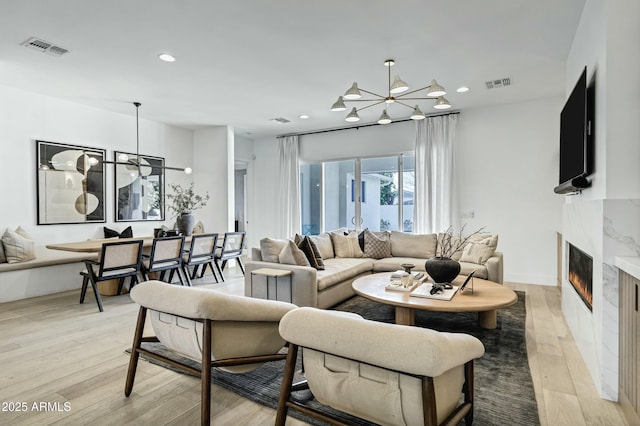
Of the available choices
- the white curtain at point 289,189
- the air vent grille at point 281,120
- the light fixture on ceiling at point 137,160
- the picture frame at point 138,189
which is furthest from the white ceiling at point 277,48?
the white curtain at point 289,189

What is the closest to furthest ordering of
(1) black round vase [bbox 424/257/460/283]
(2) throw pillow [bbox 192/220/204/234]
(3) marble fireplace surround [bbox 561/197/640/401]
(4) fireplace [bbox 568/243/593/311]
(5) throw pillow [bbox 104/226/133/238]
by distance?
(3) marble fireplace surround [bbox 561/197/640/401], (4) fireplace [bbox 568/243/593/311], (1) black round vase [bbox 424/257/460/283], (5) throw pillow [bbox 104/226/133/238], (2) throw pillow [bbox 192/220/204/234]

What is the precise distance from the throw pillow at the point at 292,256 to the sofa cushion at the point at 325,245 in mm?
1064

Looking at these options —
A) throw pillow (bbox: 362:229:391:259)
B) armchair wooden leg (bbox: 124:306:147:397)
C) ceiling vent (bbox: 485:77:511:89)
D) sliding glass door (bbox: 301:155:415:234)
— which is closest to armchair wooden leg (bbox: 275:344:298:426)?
armchair wooden leg (bbox: 124:306:147:397)

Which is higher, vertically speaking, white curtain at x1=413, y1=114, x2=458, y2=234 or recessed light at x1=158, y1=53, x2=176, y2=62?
recessed light at x1=158, y1=53, x2=176, y2=62

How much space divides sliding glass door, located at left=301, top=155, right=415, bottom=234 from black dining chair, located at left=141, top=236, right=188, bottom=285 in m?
3.34

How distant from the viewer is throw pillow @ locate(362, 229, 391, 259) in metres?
5.32

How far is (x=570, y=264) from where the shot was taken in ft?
11.3

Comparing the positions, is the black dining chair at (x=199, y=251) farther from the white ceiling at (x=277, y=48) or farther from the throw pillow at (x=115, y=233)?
the white ceiling at (x=277, y=48)

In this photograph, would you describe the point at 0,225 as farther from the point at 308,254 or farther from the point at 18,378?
the point at 308,254

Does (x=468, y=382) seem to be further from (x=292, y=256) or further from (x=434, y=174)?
(x=434, y=174)

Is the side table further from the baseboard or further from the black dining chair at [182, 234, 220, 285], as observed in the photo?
the baseboard

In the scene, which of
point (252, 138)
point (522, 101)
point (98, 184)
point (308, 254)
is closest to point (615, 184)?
point (308, 254)

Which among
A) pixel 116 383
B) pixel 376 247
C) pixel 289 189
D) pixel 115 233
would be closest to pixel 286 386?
pixel 116 383

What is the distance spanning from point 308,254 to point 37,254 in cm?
389
